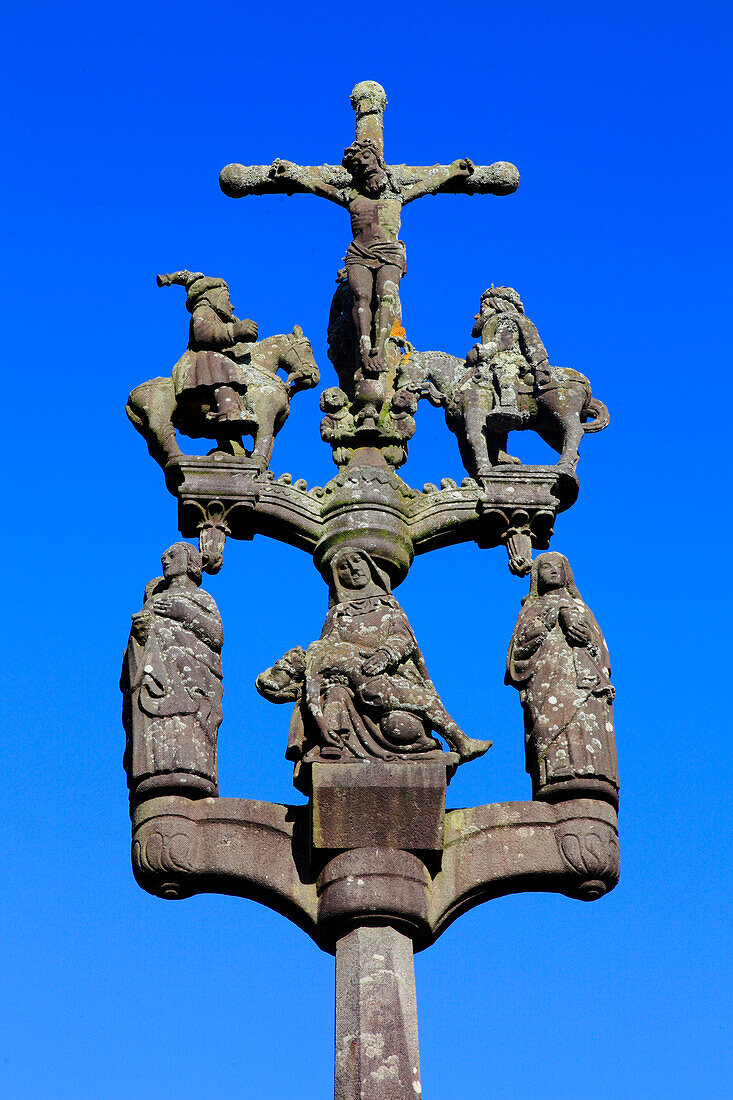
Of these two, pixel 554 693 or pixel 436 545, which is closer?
pixel 554 693

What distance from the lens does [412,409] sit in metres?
16.2

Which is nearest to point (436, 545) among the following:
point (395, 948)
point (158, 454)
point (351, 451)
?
point (351, 451)

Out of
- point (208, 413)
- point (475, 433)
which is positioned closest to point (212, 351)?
point (208, 413)

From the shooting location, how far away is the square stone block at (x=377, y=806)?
13.8 m

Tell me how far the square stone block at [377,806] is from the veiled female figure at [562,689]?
0.88 meters

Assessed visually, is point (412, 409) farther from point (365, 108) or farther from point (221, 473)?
point (365, 108)

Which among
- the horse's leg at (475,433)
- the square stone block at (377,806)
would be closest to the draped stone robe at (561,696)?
the square stone block at (377,806)

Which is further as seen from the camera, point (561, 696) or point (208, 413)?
point (208, 413)

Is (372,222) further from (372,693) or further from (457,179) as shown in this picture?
(372,693)

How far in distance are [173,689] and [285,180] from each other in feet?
15.3

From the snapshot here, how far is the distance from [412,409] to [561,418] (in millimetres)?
1062

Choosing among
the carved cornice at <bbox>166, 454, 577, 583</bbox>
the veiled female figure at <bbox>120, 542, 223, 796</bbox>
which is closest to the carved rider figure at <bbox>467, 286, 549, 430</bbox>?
the carved cornice at <bbox>166, 454, 577, 583</bbox>

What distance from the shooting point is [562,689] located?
14.7 metres

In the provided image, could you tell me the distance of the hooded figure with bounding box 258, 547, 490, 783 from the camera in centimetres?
1402
